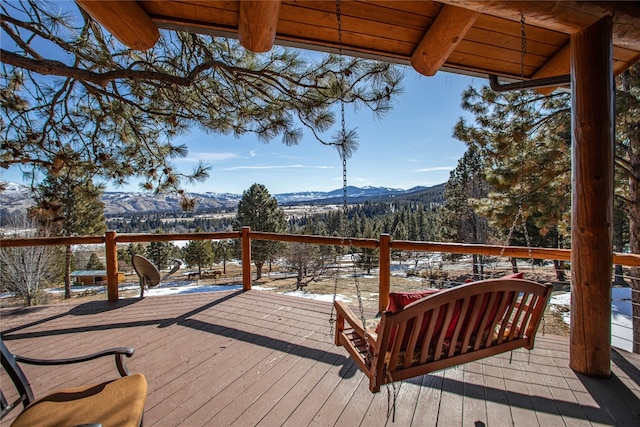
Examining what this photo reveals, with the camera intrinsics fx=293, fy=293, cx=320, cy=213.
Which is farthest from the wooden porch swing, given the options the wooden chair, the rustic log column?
the wooden chair

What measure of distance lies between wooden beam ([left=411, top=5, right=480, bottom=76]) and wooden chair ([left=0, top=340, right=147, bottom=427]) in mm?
2644

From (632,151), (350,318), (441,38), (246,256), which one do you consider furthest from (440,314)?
(632,151)

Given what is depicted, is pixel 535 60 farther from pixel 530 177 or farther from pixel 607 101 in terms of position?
pixel 530 177

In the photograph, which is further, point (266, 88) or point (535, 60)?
point (266, 88)

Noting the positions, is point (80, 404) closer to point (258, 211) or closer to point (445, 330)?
point (445, 330)

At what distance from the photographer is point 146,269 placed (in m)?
3.87

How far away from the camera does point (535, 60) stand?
2.53 metres

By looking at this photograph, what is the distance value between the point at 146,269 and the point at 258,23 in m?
3.43

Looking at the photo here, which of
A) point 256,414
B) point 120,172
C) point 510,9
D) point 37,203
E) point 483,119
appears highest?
point 483,119

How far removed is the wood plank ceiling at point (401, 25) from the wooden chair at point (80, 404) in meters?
1.76

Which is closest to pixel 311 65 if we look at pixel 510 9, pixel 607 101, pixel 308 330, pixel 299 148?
pixel 299 148

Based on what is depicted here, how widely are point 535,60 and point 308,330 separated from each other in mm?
3151

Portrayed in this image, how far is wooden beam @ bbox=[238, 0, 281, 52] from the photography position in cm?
163

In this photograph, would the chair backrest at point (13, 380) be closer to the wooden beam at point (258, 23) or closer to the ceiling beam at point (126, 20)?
the ceiling beam at point (126, 20)
